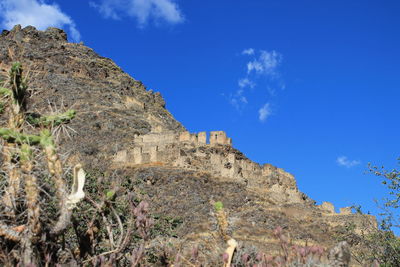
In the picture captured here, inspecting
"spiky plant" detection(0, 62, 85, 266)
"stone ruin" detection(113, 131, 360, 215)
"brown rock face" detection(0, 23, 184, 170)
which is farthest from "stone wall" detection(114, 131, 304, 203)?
"spiky plant" detection(0, 62, 85, 266)

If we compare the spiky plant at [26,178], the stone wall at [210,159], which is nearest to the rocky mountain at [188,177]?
the stone wall at [210,159]

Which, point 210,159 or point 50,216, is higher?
point 210,159

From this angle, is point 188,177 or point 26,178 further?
point 188,177

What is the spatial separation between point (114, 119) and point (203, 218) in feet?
110

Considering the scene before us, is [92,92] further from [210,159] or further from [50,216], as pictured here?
[50,216]

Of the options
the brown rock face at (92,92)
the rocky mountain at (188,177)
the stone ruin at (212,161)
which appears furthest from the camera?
the brown rock face at (92,92)

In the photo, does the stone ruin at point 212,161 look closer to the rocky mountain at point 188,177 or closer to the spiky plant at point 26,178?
the rocky mountain at point 188,177

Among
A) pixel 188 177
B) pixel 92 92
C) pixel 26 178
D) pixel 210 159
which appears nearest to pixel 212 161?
pixel 210 159

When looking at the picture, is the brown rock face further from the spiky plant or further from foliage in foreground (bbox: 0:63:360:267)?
foliage in foreground (bbox: 0:63:360:267)

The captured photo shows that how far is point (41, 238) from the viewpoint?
6113 mm

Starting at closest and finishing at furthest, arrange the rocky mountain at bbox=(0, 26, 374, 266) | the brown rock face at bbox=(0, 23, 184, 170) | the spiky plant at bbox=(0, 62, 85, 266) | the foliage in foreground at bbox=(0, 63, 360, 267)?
the foliage in foreground at bbox=(0, 63, 360, 267) → the spiky plant at bbox=(0, 62, 85, 266) → the rocky mountain at bbox=(0, 26, 374, 266) → the brown rock face at bbox=(0, 23, 184, 170)

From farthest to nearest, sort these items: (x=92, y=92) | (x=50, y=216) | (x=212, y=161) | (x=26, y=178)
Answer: (x=92, y=92), (x=212, y=161), (x=50, y=216), (x=26, y=178)

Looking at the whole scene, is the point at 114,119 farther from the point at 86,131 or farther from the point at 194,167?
the point at 194,167

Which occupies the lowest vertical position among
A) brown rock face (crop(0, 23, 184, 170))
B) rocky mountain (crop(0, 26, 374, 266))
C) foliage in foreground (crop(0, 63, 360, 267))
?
foliage in foreground (crop(0, 63, 360, 267))
